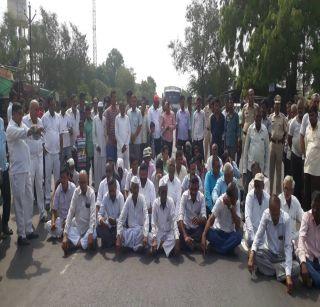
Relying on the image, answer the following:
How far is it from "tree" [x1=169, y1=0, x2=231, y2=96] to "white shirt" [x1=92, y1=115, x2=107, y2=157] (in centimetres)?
3565

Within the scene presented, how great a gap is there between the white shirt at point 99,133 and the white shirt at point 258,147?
3.48 m

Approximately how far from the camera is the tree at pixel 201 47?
47844 millimetres

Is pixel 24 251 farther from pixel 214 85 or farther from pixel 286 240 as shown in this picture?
pixel 214 85

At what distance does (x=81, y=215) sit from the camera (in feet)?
26.6

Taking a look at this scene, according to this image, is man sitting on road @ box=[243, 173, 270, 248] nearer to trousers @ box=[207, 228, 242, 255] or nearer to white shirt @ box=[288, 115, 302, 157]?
trousers @ box=[207, 228, 242, 255]

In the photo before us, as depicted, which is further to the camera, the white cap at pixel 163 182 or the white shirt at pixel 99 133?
the white shirt at pixel 99 133

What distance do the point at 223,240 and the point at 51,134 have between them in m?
4.48

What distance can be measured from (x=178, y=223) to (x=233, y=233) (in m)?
0.96

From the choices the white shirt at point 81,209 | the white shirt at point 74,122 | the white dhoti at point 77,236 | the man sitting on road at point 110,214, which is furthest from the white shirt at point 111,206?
the white shirt at point 74,122

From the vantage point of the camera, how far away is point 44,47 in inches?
2149

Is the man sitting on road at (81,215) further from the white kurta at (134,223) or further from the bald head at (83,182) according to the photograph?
the white kurta at (134,223)

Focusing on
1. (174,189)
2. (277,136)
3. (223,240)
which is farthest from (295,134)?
(223,240)

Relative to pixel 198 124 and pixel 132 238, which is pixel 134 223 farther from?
pixel 198 124

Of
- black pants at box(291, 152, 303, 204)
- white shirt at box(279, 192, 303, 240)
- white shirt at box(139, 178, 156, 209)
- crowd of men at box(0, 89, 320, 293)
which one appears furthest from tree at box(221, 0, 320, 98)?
white shirt at box(279, 192, 303, 240)
